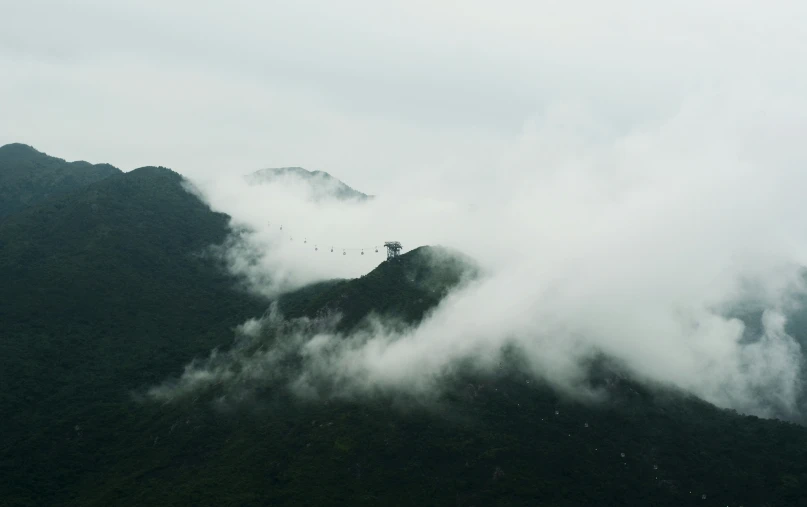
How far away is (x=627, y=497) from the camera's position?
654 feet

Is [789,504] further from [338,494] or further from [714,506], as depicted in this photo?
[338,494]

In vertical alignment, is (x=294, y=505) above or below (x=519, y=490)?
below

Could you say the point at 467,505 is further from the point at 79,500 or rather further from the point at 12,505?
the point at 12,505

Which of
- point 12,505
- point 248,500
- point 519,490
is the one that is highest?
point 519,490

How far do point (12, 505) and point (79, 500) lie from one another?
1374cm

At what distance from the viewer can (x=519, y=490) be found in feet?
645

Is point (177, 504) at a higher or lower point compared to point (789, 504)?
lower

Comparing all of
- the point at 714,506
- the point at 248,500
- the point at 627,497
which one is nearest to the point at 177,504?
the point at 248,500

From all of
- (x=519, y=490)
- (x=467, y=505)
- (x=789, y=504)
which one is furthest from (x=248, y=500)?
(x=789, y=504)

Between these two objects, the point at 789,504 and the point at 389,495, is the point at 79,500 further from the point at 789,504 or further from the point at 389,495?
the point at 789,504

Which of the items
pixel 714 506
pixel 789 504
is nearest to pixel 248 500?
pixel 714 506

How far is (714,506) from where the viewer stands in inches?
7844

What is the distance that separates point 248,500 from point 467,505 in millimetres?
47344

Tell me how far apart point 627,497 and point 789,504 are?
3602 centimetres
